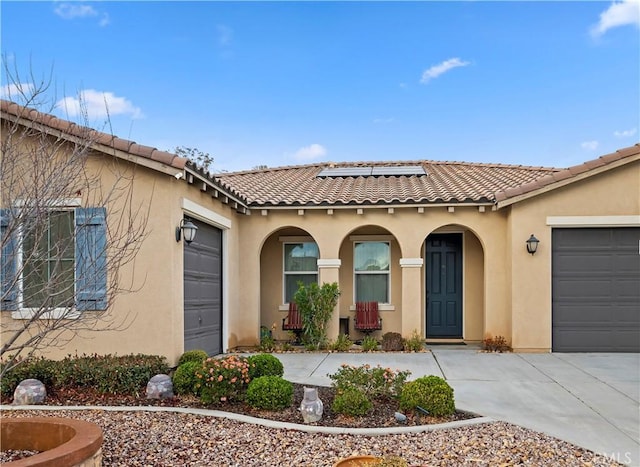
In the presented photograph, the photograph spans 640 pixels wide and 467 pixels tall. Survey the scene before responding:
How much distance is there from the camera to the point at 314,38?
13.2 m

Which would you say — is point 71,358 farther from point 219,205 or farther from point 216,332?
point 219,205

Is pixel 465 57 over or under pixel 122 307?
over

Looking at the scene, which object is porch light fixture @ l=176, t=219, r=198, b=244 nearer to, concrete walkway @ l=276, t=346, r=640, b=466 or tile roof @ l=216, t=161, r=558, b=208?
tile roof @ l=216, t=161, r=558, b=208

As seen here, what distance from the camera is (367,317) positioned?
507 inches

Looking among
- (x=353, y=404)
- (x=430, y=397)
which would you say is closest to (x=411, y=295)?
(x=430, y=397)

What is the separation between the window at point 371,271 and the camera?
43.9 ft

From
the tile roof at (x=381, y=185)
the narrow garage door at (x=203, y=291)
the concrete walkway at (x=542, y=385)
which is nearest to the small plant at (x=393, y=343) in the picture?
the concrete walkway at (x=542, y=385)

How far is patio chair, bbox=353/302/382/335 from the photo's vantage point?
41.8ft

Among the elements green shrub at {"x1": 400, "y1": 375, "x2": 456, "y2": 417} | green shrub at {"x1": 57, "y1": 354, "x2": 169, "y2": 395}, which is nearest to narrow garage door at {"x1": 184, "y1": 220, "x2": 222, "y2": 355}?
green shrub at {"x1": 57, "y1": 354, "x2": 169, "y2": 395}

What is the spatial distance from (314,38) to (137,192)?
6.82 meters

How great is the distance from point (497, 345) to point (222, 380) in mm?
6760

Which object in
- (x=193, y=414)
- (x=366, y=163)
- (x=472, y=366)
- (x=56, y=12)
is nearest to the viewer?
(x=193, y=414)

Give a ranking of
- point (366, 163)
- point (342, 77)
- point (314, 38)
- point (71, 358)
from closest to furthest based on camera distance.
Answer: point (71, 358), point (314, 38), point (342, 77), point (366, 163)

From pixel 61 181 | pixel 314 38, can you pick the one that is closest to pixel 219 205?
pixel 314 38
